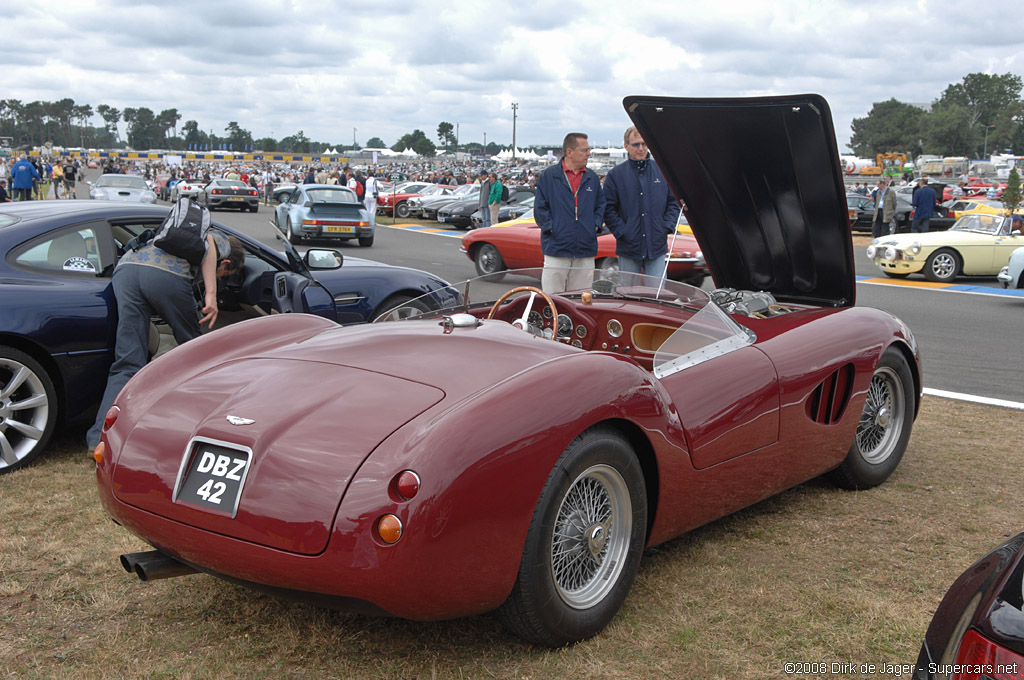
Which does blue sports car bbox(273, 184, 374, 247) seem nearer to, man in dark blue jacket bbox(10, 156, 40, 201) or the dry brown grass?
man in dark blue jacket bbox(10, 156, 40, 201)

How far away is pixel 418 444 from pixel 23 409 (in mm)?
2977

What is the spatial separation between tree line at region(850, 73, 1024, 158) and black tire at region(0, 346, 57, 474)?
135 m

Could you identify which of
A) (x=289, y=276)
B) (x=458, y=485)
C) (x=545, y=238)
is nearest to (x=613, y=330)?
(x=458, y=485)

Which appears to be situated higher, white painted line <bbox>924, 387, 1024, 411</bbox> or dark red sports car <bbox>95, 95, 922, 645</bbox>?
dark red sports car <bbox>95, 95, 922, 645</bbox>

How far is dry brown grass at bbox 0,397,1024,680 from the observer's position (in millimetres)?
2729

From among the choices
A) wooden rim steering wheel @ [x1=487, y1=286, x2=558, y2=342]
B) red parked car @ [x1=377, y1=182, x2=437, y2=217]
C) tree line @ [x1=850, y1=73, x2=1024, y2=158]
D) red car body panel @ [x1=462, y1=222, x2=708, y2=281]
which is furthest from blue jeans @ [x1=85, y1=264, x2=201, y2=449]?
tree line @ [x1=850, y1=73, x2=1024, y2=158]

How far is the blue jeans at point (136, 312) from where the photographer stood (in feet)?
15.1

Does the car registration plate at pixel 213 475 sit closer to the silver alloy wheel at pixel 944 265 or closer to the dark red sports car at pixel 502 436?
the dark red sports car at pixel 502 436

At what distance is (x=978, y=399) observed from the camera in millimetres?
6613

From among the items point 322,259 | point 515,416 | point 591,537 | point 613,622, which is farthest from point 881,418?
point 322,259

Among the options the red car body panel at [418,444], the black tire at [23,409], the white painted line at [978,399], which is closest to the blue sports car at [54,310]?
the black tire at [23,409]

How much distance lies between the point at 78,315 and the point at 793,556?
3686mm

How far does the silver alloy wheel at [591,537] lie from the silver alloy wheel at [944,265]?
14228 mm

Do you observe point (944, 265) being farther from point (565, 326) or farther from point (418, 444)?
point (418, 444)
